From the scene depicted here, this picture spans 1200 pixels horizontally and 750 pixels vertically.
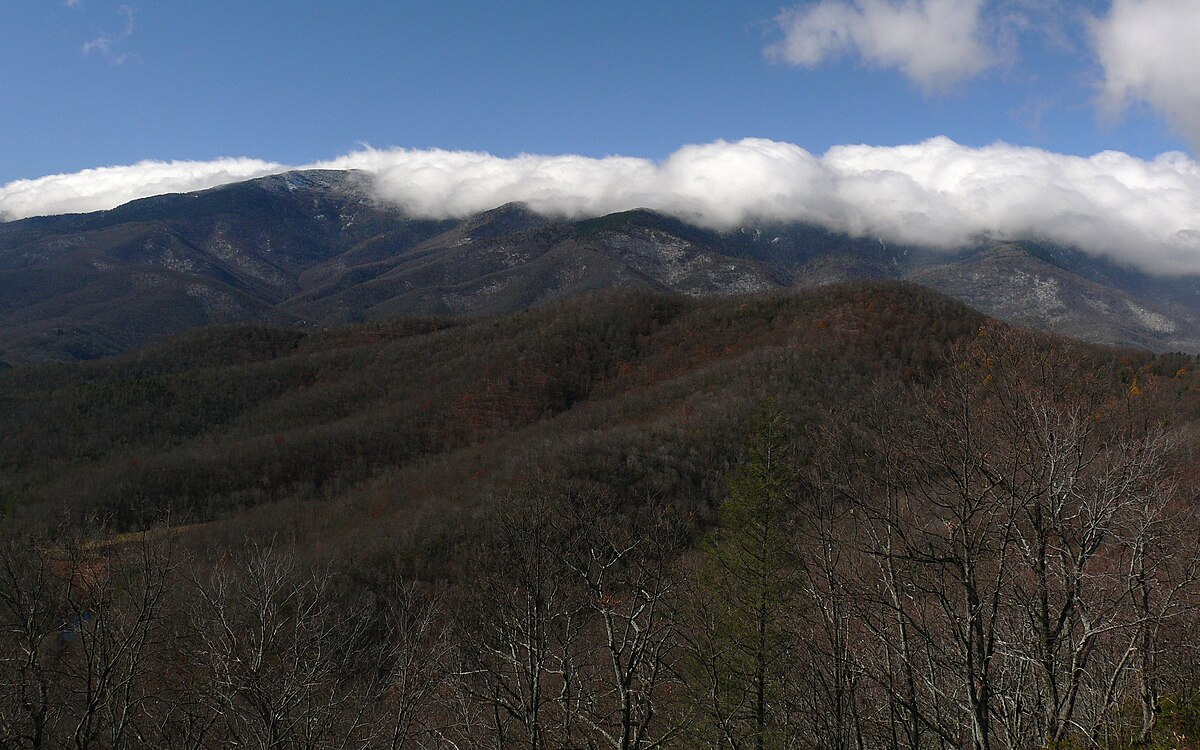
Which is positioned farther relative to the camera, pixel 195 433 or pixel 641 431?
pixel 195 433

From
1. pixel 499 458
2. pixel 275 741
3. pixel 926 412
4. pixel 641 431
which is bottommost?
pixel 499 458

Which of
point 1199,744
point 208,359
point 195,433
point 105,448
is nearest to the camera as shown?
point 1199,744

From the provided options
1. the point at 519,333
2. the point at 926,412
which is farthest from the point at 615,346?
the point at 926,412

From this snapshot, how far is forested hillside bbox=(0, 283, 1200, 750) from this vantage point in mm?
12906

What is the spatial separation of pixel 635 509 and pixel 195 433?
3994 inches

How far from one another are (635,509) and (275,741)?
57513 mm

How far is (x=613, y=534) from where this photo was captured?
75.3 feet

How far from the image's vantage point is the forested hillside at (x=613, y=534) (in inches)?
508

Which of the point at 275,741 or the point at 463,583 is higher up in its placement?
the point at 275,741

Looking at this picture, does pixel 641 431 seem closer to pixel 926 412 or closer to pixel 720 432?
pixel 720 432

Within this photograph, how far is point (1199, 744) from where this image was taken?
38.5 feet

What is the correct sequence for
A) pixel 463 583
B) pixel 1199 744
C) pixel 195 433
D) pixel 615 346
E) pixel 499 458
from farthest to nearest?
1. pixel 615 346
2. pixel 195 433
3. pixel 499 458
4. pixel 463 583
5. pixel 1199 744

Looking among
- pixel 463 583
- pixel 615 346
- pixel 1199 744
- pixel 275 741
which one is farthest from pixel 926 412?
pixel 615 346

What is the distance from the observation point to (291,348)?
571ft
